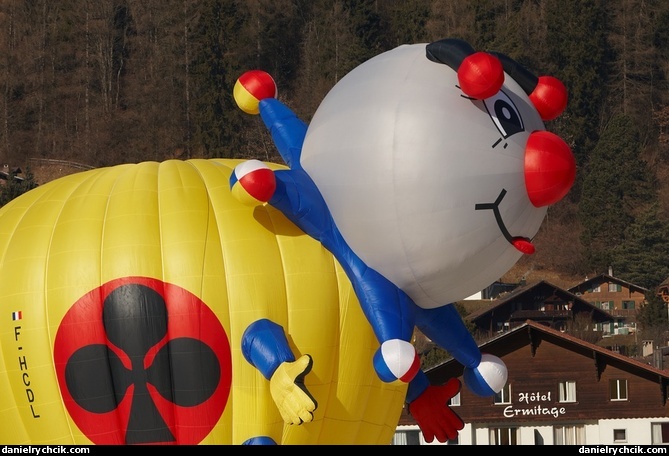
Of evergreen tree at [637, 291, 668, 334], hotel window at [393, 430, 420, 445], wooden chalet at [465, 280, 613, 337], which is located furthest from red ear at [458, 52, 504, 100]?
wooden chalet at [465, 280, 613, 337]

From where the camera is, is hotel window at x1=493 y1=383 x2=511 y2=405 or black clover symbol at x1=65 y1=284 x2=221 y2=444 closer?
black clover symbol at x1=65 y1=284 x2=221 y2=444

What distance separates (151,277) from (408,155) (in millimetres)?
2676

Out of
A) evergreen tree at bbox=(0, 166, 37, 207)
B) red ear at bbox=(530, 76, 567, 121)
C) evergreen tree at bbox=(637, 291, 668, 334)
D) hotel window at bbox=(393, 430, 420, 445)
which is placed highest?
evergreen tree at bbox=(0, 166, 37, 207)

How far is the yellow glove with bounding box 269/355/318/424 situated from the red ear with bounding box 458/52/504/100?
2755 mm

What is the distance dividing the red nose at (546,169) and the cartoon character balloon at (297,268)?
0.02 meters

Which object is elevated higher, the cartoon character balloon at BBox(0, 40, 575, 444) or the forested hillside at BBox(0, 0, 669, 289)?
the forested hillside at BBox(0, 0, 669, 289)

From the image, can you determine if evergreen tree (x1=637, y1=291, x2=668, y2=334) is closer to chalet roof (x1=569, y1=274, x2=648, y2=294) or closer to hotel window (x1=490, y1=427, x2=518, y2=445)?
chalet roof (x1=569, y1=274, x2=648, y2=294)

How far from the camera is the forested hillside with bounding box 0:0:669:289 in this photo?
70875 millimetres

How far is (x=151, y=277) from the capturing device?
16797 millimetres

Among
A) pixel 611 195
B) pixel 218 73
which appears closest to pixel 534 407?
pixel 611 195

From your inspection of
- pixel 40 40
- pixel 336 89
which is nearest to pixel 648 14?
pixel 40 40

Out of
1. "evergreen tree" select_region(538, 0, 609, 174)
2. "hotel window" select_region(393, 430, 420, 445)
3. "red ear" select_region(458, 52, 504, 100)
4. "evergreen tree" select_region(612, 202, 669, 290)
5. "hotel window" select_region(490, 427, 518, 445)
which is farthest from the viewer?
"evergreen tree" select_region(538, 0, 609, 174)

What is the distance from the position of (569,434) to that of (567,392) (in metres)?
1.00

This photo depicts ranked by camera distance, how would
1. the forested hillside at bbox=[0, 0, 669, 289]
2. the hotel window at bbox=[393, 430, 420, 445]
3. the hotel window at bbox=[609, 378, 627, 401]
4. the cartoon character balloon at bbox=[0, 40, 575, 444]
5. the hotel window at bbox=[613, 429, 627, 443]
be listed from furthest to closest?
the forested hillside at bbox=[0, 0, 669, 289] < the hotel window at bbox=[613, 429, 627, 443] < the hotel window at bbox=[609, 378, 627, 401] < the hotel window at bbox=[393, 430, 420, 445] < the cartoon character balloon at bbox=[0, 40, 575, 444]
